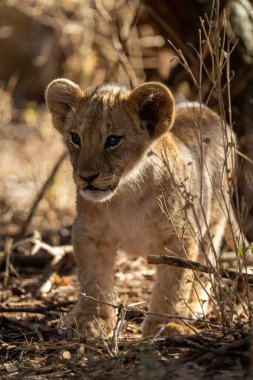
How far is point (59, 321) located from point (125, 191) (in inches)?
41.8

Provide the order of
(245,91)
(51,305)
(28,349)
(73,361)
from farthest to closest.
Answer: (245,91)
(51,305)
(28,349)
(73,361)

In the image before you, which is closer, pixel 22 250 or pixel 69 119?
pixel 69 119

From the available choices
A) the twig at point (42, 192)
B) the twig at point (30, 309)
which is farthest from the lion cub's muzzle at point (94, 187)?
the twig at point (42, 192)

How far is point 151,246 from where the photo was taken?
5.48m

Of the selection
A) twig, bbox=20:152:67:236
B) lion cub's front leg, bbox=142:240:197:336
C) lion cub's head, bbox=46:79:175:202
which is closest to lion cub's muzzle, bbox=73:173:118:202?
lion cub's head, bbox=46:79:175:202

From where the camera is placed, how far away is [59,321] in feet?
17.5

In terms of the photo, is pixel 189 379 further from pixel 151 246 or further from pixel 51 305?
pixel 51 305

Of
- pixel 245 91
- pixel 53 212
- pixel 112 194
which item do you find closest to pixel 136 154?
pixel 112 194

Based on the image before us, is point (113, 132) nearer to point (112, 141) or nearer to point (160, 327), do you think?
point (112, 141)

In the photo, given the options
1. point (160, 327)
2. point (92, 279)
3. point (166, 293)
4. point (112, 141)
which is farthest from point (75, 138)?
point (160, 327)

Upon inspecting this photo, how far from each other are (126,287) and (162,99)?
7.69 feet

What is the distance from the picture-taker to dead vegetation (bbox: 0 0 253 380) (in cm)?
413

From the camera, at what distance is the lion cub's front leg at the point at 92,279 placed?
18.0 ft

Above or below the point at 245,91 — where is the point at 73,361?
below
